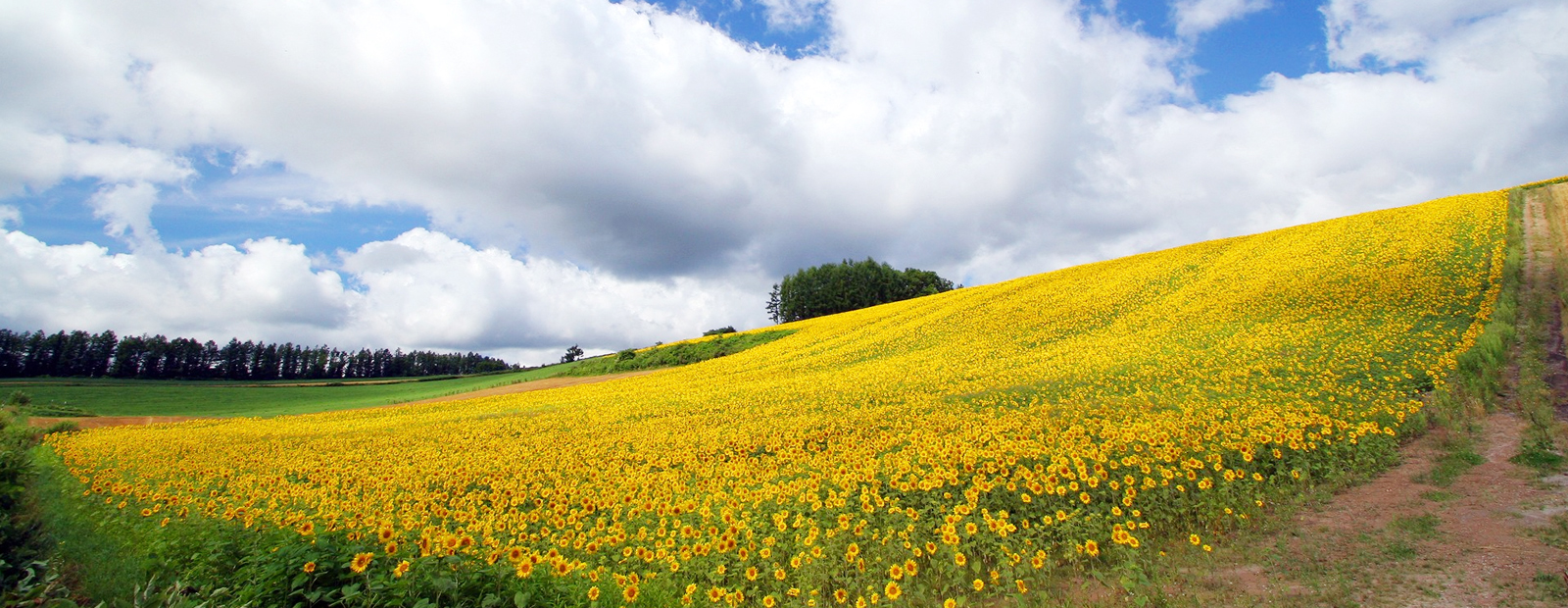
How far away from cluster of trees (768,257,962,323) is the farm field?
69.0m

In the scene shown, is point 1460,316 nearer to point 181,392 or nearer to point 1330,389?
point 1330,389

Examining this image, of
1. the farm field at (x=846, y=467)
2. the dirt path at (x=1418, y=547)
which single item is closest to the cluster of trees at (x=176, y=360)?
the farm field at (x=846, y=467)

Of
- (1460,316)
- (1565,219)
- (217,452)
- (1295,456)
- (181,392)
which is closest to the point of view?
(1295,456)

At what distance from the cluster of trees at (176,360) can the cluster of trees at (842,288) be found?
2370 inches

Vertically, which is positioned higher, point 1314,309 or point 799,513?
point 1314,309

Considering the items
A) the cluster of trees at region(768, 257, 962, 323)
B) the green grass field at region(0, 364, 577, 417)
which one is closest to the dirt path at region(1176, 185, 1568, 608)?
the green grass field at region(0, 364, 577, 417)

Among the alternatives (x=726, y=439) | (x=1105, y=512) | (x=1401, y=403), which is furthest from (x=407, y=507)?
(x=1401, y=403)

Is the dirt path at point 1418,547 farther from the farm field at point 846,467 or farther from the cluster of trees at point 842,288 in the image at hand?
the cluster of trees at point 842,288

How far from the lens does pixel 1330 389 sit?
11922mm

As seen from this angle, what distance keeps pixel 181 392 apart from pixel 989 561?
2760 inches

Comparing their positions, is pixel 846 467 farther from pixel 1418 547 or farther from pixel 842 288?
pixel 842 288

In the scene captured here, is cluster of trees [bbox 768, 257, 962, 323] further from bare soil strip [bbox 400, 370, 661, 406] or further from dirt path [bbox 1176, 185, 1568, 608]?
dirt path [bbox 1176, 185, 1568, 608]

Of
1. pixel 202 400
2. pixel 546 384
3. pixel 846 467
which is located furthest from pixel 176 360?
pixel 846 467

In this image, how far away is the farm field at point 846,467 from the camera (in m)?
5.71
